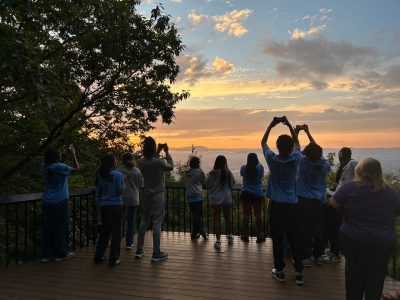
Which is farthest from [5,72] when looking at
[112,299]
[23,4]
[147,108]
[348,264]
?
[147,108]

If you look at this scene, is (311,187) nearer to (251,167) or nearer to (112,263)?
(251,167)

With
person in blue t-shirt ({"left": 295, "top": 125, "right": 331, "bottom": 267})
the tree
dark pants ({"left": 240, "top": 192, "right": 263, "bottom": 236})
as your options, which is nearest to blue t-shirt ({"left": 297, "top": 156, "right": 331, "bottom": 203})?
person in blue t-shirt ({"left": 295, "top": 125, "right": 331, "bottom": 267})

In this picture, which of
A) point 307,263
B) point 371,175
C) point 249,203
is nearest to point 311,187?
point 307,263

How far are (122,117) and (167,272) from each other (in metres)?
7.63

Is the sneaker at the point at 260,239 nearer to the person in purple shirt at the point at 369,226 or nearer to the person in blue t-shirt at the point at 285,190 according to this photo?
the person in blue t-shirt at the point at 285,190

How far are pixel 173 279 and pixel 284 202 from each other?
1.78 m

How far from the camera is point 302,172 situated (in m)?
5.61

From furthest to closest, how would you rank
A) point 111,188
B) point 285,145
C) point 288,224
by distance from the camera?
1. point 111,188
2. point 288,224
3. point 285,145

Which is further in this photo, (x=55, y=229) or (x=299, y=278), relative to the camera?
(x=55, y=229)

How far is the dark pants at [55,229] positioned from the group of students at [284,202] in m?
0.01

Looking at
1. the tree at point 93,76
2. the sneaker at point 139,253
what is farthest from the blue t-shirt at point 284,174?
the tree at point 93,76

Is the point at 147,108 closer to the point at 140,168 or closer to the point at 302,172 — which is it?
the point at 140,168

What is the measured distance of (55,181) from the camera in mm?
5852

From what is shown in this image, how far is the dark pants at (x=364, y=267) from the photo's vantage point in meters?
3.44
